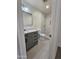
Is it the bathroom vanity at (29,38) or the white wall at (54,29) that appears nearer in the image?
the white wall at (54,29)

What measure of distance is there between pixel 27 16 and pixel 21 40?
9.48 ft

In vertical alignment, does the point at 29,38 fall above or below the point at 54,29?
below

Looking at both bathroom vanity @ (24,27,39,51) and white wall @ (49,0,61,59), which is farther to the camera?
bathroom vanity @ (24,27,39,51)

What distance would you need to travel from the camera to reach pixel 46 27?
6.64 meters

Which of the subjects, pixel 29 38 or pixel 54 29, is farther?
pixel 29 38
